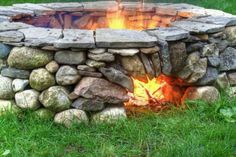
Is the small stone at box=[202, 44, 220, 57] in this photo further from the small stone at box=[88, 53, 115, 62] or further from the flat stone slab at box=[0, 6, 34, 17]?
the flat stone slab at box=[0, 6, 34, 17]

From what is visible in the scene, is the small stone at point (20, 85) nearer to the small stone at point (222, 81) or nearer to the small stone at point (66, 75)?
the small stone at point (66, 75)

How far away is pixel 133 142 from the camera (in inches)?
110

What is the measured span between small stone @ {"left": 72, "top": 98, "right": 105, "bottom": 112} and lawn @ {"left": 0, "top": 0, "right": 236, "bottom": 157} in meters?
0.13

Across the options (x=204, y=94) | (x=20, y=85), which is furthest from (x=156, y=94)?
(x=20, y=85)

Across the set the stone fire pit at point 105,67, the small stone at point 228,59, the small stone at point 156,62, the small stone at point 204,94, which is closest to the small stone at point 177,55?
the stone fire pit at point 105,67

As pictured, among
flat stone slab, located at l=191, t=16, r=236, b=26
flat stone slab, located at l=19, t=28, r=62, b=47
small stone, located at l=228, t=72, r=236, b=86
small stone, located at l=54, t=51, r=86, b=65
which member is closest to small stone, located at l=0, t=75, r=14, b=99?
flat stone slab, located at l=19, t=28, r=62, b=47

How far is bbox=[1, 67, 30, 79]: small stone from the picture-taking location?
10.2 feet

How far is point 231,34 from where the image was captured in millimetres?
3652

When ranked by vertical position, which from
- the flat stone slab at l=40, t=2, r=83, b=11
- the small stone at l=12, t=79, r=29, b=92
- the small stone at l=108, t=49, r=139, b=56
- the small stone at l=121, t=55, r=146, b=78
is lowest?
the small stone at l=12, t=79, r=29, b=92

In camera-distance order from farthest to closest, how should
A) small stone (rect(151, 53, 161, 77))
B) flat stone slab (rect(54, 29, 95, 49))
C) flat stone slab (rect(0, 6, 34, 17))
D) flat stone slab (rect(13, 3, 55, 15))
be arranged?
flat stone slab (rect(13, 3, 55, 15))
flat stone slab (rect(0, 6, 34, 17))
small stone (rect(151, 53, 161, 77))
flat stone slab (rect(54, 29, 95, 49))

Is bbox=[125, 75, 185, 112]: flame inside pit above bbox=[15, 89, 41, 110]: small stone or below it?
below

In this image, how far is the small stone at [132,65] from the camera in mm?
3066

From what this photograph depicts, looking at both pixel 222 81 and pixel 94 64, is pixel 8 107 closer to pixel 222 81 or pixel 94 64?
pixel 94 64

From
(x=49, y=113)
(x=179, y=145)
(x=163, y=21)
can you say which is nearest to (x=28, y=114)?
(x=49, y=113)
